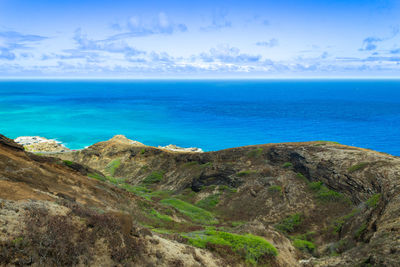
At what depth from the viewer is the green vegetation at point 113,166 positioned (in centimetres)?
5796

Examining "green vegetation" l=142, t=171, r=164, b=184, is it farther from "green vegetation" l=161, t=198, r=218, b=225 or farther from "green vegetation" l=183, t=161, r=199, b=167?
"green vegetation" l=161, t=198, r=218, b=225

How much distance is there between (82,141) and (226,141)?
182 ft

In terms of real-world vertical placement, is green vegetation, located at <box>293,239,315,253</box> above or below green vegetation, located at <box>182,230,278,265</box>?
below

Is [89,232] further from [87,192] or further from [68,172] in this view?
[68,172]

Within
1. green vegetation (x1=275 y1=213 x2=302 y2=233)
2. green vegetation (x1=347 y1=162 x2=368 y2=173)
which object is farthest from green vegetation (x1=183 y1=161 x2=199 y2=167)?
green vegetation (x1=347 y1=162 x2=368 y2=173)

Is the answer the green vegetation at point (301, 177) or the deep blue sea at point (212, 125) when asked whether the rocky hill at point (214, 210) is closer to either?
the green vegetation at point (301, 177)

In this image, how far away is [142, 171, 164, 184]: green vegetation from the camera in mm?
50312

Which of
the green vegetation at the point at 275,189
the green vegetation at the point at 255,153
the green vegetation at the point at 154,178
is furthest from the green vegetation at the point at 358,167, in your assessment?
the green vegetation at the point at 154,178

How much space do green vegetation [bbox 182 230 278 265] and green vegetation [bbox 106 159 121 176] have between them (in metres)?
41.8

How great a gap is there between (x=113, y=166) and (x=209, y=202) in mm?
27800

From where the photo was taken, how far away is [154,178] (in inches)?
1999

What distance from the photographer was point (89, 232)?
13.2 m

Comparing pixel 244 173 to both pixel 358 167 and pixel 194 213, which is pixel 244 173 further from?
pixel 358 167

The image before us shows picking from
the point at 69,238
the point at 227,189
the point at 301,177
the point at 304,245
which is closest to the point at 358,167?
the point at 301,177
